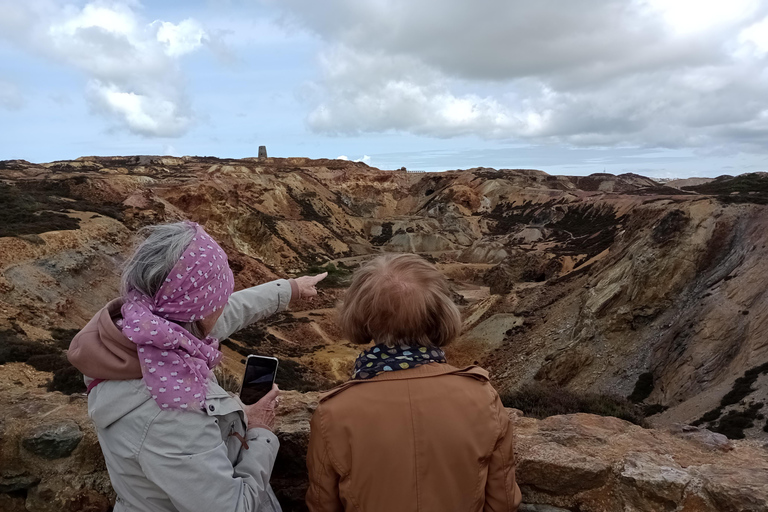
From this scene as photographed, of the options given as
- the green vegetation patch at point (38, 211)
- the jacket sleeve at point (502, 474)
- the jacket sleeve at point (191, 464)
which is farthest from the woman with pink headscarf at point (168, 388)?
the green vegetation patch at point (38, 211)

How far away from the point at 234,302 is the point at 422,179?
3307 inches

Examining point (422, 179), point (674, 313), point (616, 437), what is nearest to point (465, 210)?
point (422, 179)

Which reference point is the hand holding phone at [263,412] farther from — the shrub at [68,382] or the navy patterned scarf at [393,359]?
the shrub at [68,382]

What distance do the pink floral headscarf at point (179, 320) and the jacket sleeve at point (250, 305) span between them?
57 centimetres

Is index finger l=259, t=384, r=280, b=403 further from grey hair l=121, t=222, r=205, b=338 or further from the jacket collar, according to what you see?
grey hair l=121, t=222, r=205, b=338

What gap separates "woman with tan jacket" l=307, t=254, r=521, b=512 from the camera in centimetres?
236

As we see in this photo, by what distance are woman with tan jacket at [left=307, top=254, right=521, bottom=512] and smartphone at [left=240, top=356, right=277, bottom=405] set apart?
0.65 meters

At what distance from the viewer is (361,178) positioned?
8119 centimetres

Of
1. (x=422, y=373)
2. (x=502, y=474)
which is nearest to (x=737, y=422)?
(x=502, y=474)

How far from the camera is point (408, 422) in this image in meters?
2.36

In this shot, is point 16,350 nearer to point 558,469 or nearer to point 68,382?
point 68,382

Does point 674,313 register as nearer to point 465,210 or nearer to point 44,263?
point 44,263

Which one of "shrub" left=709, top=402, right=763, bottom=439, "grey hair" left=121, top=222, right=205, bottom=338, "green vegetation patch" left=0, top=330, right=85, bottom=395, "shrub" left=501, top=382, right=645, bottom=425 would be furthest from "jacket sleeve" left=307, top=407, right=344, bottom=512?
"shrub" left=709, top=402, right=763, bottom=439

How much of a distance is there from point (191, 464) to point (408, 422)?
0.98m
